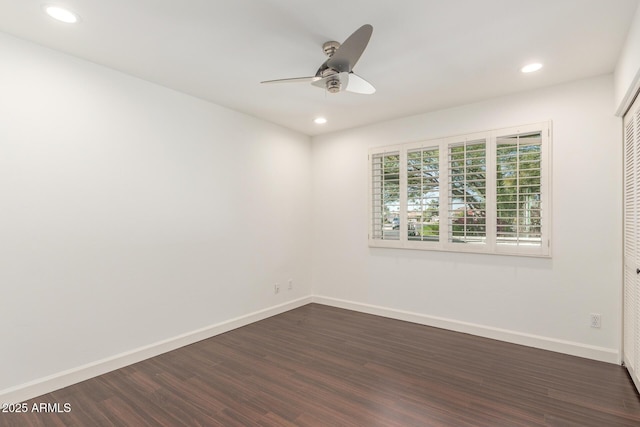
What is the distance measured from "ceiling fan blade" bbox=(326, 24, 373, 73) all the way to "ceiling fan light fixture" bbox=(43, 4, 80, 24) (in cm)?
170

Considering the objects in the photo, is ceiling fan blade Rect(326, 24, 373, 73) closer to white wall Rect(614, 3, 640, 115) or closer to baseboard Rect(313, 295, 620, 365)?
white wall Rect(614, 3, 640, 115)

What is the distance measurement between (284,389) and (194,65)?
2.77 meters

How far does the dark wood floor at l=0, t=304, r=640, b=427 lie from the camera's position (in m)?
2.14

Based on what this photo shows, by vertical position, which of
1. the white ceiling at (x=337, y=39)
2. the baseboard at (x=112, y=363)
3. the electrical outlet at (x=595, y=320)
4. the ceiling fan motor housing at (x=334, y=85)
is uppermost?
the white ceiling at (x=337, y=39)

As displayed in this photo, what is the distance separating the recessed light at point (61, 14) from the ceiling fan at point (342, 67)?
133 cm

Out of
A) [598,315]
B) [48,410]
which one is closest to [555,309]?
[598,315]

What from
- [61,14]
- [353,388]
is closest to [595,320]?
[353,388]

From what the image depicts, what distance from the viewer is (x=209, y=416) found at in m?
2.16

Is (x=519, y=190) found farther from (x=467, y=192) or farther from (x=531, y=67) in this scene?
(x=531, y=67)

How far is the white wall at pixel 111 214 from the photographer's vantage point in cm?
238

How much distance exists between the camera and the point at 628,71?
7.61 feet

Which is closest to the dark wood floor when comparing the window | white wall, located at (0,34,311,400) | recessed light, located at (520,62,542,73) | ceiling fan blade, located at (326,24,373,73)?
white wall, located at (0,34,311,400)

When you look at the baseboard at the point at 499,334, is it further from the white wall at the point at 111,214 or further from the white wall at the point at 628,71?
the white wall at the point at 628,71

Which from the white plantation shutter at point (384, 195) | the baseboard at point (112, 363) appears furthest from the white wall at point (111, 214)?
the white plantation shutter at point (384, 195)
